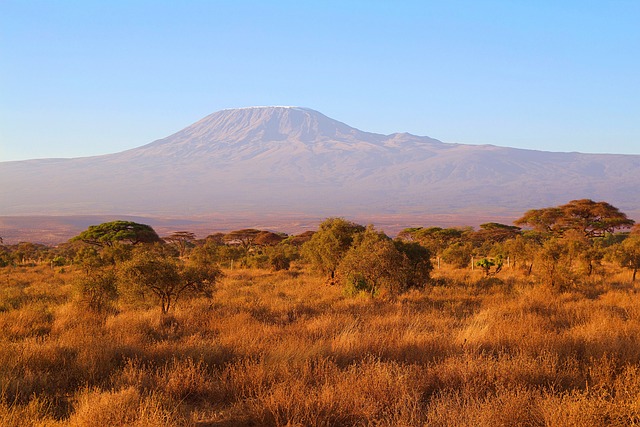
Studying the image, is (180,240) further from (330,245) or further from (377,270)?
(377,270)

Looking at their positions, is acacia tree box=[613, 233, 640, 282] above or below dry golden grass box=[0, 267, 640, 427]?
below

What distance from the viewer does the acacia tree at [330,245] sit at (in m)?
20.7

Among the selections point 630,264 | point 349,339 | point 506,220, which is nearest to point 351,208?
point 506,220

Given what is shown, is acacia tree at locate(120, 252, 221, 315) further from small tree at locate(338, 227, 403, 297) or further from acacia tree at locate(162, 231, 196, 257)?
acacia tree at locate(162, 231, 196, 257)

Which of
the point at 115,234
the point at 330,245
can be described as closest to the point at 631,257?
the point at 330,245

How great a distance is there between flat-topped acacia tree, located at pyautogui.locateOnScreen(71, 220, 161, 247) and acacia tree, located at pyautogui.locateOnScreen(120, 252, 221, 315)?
23442mm

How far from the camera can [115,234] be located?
3472 centimetres

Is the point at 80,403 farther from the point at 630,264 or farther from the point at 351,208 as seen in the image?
the point at 351,208

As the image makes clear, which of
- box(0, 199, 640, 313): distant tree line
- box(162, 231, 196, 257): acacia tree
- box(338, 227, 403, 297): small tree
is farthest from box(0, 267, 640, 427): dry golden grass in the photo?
box(162, 231, 196, 257): acacia tree

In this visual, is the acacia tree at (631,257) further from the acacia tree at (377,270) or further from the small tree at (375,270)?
the small tree at (375,270)

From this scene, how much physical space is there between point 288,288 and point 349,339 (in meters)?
10.9

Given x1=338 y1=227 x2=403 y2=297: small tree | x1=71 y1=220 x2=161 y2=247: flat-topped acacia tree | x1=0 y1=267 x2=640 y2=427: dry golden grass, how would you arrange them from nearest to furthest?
x1=0 y1=267 x2=640 y2=427: dry golden grass, x1=338 y1=227 x2=403 y2=297: small tree, x1=71 y1=220 x2=161 y2=247: flat-topped acacia tree

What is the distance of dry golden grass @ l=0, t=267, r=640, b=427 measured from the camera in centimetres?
→ 459

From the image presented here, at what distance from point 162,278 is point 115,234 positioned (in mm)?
25166
